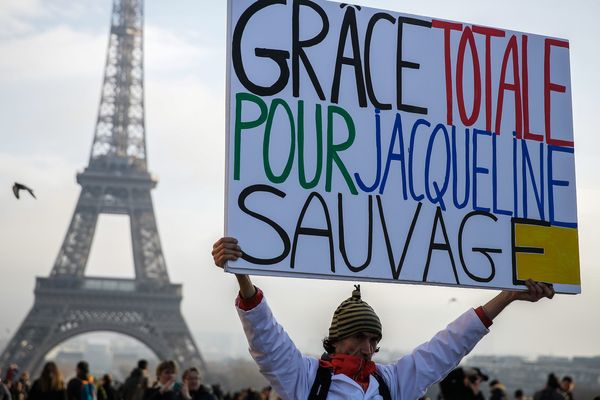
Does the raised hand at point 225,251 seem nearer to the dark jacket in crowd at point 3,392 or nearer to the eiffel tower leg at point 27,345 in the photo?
the dark jacket in crowd at point 3,392

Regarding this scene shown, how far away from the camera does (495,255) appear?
163 inches

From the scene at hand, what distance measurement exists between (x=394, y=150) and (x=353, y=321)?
29.3 inches

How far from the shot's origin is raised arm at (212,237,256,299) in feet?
11.5

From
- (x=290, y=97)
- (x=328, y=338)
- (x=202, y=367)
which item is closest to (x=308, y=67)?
(x=290, y=97)

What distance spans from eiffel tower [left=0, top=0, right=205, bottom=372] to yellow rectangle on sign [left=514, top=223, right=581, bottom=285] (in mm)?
42643

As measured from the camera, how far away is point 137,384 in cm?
1013

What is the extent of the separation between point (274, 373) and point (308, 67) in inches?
44.8

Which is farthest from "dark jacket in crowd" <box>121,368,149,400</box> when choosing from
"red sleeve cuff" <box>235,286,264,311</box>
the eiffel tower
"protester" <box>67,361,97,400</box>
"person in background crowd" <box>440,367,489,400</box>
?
the eiffel tower

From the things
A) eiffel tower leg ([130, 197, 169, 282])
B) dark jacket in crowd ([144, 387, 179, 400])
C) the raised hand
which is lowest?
dark jacket in crowd ([144, 387, 179, 400])

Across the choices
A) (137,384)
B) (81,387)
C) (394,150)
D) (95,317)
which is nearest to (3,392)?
(81,387)

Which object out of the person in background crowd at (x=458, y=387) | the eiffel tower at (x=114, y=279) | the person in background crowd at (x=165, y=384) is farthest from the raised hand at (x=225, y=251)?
the eiffel tower at (x=114, y=279)

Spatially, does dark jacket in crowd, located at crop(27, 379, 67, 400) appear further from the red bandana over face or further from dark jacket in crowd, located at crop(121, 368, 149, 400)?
the red bandana over face

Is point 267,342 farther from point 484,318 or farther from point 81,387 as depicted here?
point 81,387

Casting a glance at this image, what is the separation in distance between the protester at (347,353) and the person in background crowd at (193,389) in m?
5.34
